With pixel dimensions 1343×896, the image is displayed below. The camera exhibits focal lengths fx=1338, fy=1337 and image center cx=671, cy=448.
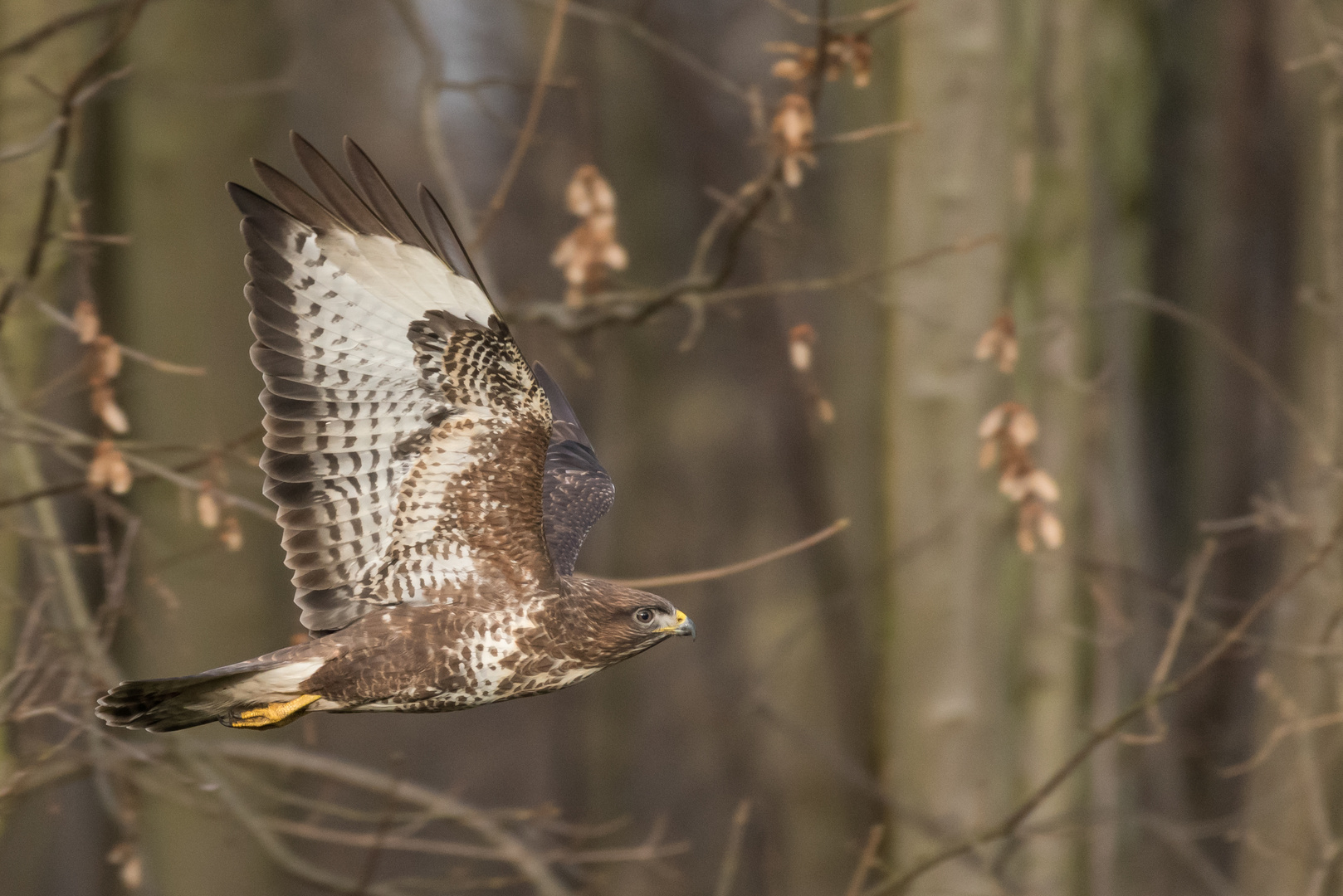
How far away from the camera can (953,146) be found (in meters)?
5.27

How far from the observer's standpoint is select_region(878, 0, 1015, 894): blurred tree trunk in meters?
5.26

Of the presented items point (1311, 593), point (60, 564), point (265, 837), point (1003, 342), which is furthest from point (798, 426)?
point (60, 564)

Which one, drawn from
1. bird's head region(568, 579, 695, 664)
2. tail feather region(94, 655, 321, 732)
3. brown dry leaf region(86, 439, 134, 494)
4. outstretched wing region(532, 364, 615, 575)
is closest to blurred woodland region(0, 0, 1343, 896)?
brown dry leaf region(86, 439, 134, 494)

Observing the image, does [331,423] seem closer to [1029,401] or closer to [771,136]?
[771,136]

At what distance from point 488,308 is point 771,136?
1.80 metres

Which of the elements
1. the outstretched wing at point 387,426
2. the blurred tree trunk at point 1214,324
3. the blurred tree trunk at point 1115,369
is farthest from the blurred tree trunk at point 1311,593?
the outstretched wing at point 387,426

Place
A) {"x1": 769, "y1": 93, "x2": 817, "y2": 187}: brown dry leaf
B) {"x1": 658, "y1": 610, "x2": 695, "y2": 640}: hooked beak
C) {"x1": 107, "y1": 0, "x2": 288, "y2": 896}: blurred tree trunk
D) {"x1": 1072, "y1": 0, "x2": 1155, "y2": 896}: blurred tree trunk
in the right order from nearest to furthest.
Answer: {"x1": 658, "y1": 610, "x2": 695, "y2": 640}: hooked beak < {"x1": 769, "y1": 93, "x2": 817, "y2": 187}: brown dry leaf < {"x1": 107, "y1": 0, "x2": 288, "y2": 896}: blurred tree trunk < {"x1": 1072, "y1": 0, "x2": 1155, "y2": 896}: blurred tree trunk

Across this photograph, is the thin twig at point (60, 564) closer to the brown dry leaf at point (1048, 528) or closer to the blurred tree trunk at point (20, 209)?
the blurred tree trunk at point (20, 209)

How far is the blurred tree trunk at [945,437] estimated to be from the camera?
5258mm

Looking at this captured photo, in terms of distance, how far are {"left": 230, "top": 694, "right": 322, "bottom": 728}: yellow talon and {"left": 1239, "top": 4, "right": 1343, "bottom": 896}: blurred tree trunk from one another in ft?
13.9

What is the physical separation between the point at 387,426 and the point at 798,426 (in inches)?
274

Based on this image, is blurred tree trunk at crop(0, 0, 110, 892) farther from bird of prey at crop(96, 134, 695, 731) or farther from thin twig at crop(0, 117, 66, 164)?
bird of prey at crop(96, 134, 695, 731)

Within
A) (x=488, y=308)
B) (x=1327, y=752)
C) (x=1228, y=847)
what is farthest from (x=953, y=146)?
(x=1228, y=847)

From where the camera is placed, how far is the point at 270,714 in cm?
243
